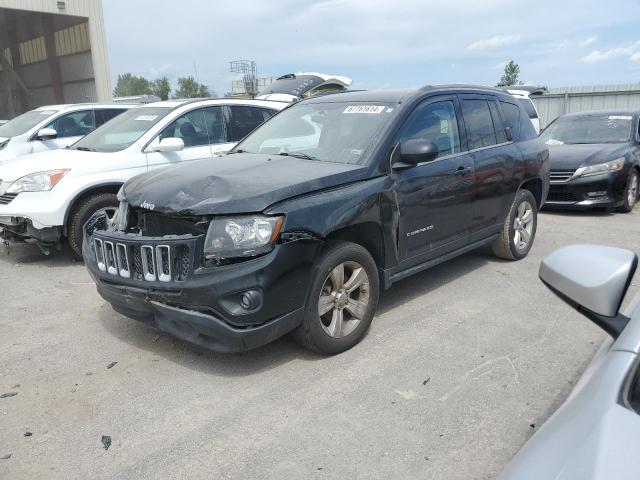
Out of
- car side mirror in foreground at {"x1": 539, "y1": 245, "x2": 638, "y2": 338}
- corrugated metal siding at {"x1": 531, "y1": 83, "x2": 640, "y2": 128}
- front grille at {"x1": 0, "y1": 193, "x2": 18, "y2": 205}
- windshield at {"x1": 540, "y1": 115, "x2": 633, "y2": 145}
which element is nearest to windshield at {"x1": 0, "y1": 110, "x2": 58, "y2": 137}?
front grille at {"x1": 0, "y1": 193, "x2": 18, "y2": 205}

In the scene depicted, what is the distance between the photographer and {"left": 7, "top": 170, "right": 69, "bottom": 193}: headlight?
18.6ft

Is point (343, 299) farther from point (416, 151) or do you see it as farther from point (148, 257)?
point (148, 257)

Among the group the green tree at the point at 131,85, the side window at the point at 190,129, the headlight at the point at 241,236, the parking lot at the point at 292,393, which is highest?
the green tree at the point at 131,85

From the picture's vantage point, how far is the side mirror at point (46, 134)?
Result: 8750mm

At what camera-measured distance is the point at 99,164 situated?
5898 millimetres

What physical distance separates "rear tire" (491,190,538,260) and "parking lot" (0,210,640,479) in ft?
2.95

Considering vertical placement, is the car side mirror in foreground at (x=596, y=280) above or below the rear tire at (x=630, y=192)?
above

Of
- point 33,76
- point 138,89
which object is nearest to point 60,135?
point 33,76

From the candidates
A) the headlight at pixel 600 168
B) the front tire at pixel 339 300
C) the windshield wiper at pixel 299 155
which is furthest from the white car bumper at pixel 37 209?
the headlight at pixel 600 168

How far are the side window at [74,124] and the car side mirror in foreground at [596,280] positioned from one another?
9.08 metres

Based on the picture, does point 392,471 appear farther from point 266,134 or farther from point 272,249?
point 266,134

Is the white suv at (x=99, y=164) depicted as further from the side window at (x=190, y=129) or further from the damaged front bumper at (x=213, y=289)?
the damaged front bumper at (x=213, y=289)

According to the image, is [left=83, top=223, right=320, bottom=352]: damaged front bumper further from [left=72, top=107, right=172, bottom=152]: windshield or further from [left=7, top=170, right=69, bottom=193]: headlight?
[left=72, top=107, right=172, bottom=152]: windshield

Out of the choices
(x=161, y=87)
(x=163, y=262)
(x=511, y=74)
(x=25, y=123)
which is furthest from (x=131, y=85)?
(x=163, y=262)
